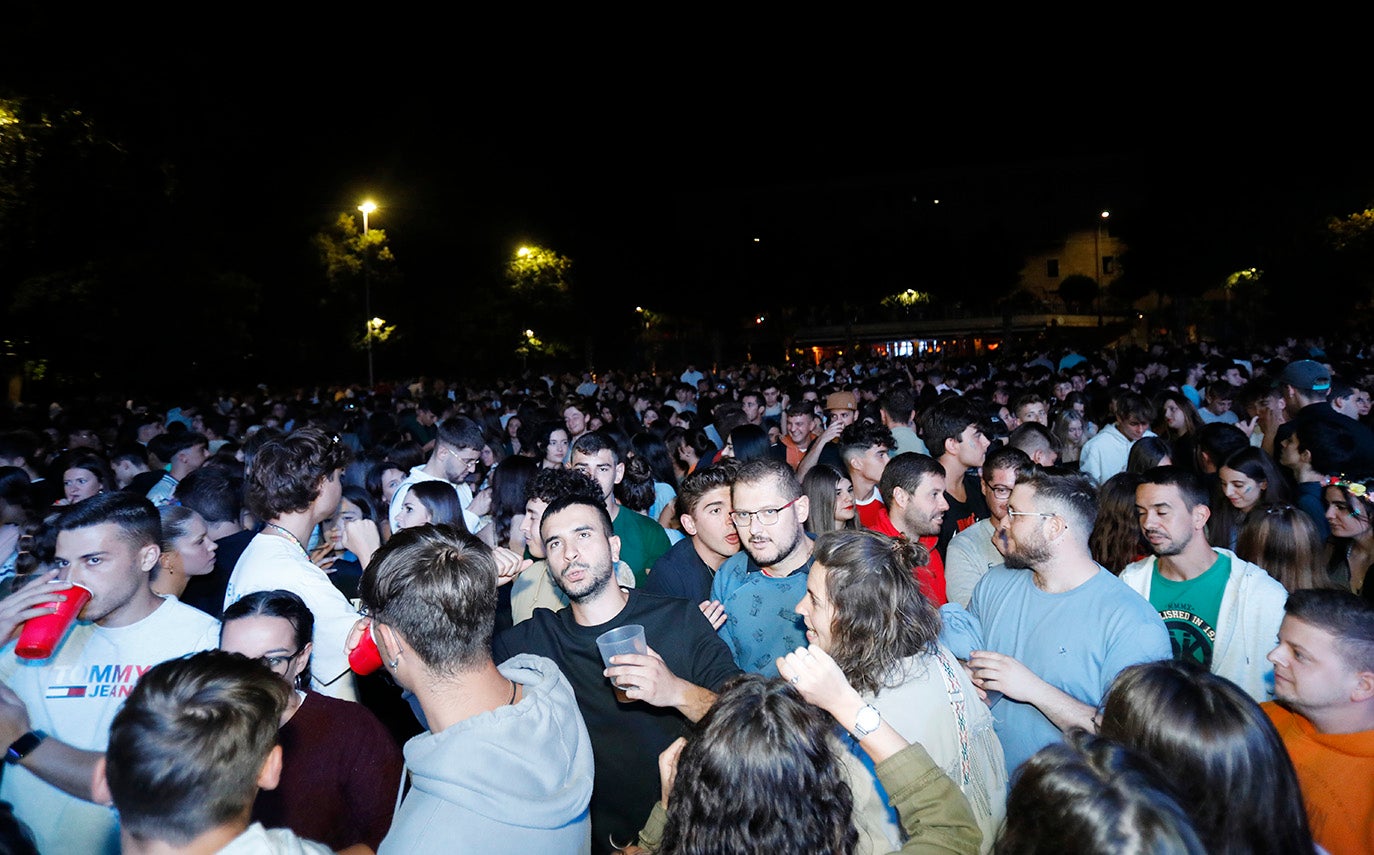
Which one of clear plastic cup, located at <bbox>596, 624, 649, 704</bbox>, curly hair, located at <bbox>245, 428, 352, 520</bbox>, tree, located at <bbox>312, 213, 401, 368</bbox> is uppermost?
tree, located at <bbox>312, 213, 401, 368</bbox>

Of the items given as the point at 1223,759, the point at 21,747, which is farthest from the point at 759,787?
the point at 21,747

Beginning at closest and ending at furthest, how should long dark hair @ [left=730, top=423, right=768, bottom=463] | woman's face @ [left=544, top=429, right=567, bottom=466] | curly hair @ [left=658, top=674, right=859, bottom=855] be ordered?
curly hair @ [left=658, top=674, right=859, bottom=855] < long dark hair @ [left=730, top=423, right=768, bottom=463] < woman's face @ [left=544, top=429, right=567, bottom=466]

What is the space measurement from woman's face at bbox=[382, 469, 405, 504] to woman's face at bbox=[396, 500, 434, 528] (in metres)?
1.87

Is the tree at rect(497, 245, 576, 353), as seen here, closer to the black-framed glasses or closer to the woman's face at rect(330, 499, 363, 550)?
the woman's face at rect(330, 499, 363, 550)

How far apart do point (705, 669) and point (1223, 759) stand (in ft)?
5.89

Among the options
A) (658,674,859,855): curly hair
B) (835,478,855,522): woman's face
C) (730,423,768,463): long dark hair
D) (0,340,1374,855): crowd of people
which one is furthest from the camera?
(730,423,768,463): long dark hair

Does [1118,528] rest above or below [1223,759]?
above

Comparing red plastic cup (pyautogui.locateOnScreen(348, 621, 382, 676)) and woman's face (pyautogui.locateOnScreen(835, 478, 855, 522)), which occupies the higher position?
woman's face (pyautogui.locateOnScreen(835, 478, 855, 522))

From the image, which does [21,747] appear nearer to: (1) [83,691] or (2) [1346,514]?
(1) [83,691]

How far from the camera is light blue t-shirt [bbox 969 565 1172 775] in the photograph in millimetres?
3373

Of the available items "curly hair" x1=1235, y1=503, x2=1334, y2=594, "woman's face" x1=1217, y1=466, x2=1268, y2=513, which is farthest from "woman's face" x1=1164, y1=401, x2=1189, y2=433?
"curly hair" x1=1235, y1=503, x2=1334, y2=594

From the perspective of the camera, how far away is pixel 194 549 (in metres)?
4.62

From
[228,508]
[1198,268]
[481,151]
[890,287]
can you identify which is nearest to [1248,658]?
[228,508]

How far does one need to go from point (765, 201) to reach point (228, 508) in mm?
75166
